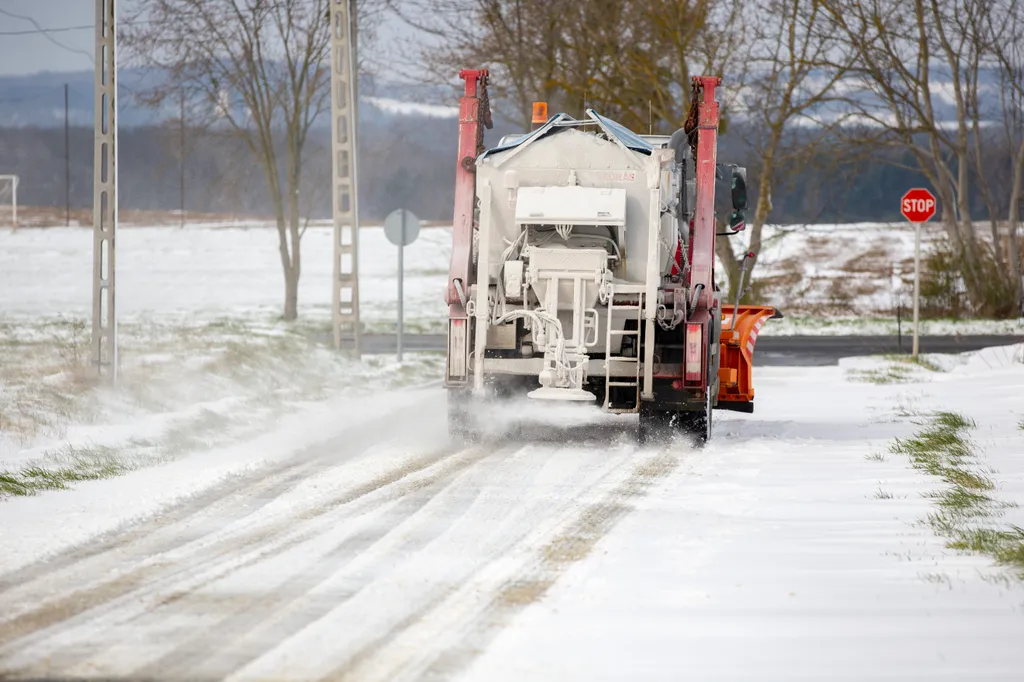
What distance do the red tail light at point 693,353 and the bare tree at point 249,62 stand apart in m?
20.3

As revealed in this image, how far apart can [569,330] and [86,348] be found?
38.0 ft

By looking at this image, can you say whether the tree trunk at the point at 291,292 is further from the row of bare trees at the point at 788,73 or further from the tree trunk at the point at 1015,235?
the tree trunk at the point at 1015,235

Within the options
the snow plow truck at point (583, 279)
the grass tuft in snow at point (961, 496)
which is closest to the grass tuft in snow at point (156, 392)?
the snow plow truck at point (583, 279)

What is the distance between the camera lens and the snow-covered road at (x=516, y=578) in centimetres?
482

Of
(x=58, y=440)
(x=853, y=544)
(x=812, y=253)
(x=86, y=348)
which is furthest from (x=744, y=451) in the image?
(x=812, y=253)

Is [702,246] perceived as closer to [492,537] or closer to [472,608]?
[492,537]

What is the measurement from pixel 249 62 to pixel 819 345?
1452 centimetres

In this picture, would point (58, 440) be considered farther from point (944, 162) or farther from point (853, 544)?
point (944, 162)

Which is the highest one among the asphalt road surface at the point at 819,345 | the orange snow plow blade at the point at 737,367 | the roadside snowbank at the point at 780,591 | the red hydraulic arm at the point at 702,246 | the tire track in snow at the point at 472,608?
the red hydraulic arm at the point at 702,246

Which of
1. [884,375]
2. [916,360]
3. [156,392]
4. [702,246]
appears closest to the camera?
[702,246]

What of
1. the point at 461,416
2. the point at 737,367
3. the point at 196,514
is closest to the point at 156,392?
the point at 461,416

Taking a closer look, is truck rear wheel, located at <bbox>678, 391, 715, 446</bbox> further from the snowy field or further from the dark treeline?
the dark treeline

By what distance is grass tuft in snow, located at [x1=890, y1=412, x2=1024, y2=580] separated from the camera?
675 cm

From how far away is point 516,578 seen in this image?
610cm
